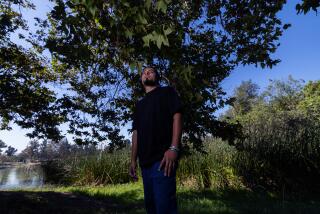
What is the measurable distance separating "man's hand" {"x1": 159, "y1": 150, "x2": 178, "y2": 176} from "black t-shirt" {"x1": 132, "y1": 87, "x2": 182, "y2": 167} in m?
0.10

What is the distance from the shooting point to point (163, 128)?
10.9ft

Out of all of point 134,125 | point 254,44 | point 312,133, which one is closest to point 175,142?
point 134,125

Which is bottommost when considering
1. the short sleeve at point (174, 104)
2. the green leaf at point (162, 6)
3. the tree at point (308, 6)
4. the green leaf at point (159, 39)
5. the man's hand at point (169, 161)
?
the man's hand at point (169, 161)

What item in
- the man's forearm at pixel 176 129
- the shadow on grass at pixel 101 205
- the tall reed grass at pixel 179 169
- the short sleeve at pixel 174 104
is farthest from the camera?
the tall reed grass at pixel 179 169

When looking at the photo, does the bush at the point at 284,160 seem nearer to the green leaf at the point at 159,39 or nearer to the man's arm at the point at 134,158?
the man's arm at the point at 134,158

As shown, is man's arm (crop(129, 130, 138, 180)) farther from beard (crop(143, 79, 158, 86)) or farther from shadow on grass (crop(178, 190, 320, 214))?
shadow on grass (crop(178, 190, 320, 214))

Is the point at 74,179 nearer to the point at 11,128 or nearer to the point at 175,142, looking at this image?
the point at 11,128

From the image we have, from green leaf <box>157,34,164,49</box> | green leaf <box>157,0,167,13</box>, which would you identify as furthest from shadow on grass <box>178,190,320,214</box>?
green leaf <box>157,0,167,13</box>

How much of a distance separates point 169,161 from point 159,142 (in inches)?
10.2

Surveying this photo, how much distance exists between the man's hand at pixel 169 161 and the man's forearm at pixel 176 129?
0.09 meters

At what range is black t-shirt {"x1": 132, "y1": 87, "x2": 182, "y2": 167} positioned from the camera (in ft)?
10.7

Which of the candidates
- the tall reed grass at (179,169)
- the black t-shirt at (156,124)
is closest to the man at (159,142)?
the black t-shirt at (156,124)

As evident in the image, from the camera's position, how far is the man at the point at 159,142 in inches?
122

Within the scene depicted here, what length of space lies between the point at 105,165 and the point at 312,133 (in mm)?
7299
